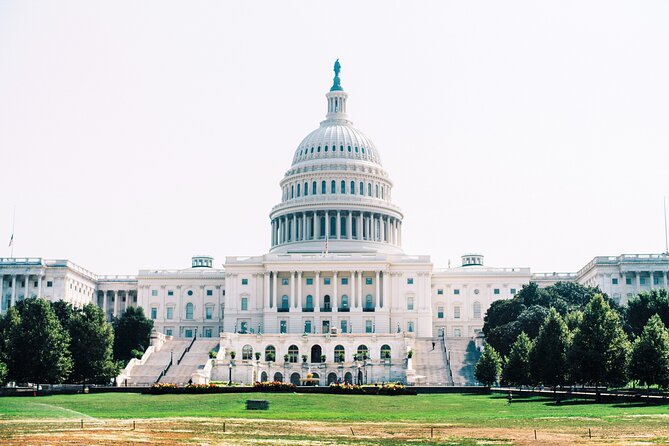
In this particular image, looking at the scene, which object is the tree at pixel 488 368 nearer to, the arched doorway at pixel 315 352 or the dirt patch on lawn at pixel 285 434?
the arched doorway at pixel 315 352

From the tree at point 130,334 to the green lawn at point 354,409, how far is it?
154 ft

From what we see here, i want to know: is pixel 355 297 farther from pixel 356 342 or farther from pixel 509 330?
pixel 509 330

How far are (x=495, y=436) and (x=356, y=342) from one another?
89299 mm

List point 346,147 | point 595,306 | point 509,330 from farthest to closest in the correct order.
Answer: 1. point 346,147
2. point 509,330
3. point 595,306

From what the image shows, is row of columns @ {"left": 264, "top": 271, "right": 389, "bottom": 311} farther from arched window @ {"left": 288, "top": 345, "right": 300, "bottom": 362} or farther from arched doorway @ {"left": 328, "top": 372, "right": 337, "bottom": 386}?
arched doorway @ {"left": 328, "top": 372, "right": 337, "bottom": 386}

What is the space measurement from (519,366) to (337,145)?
98645 mm

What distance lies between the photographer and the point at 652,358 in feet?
240

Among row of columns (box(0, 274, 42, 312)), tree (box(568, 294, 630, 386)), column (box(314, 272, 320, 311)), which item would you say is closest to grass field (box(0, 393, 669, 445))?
tree (box(568, 294, 630, 386))

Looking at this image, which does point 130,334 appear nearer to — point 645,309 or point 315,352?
point 315,352

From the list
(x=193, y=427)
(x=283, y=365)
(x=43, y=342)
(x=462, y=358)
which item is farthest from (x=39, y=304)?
(x=462, y=358)

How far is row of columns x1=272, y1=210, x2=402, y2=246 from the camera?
174 metres

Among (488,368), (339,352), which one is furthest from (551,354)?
(339,352)

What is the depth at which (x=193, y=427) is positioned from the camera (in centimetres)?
4962

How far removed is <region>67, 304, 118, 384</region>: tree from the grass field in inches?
753
